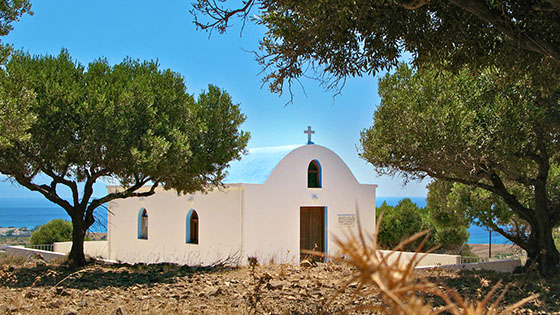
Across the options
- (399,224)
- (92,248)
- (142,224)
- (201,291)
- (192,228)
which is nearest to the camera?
(201,291)

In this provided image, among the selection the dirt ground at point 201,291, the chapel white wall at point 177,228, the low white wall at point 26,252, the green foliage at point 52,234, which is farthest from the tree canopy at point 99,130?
the green foliage at point 52,234

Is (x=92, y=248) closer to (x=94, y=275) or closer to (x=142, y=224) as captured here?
(x=142, y=224)

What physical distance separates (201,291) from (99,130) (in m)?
5.15

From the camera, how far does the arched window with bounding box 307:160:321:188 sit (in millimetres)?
21406

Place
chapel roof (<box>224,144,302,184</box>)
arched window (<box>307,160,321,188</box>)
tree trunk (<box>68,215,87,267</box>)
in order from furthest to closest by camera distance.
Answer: arched window (<box>307,160,321,188</box>) < chapel roof (<box>224,144,302,184</box>) < tree trunk (<box>68,215,87,267</box>)

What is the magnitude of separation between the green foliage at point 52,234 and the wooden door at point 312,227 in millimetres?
13046

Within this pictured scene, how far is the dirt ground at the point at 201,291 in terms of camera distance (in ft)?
22.0

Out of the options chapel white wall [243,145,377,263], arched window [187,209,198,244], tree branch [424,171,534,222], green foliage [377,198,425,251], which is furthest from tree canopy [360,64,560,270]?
green foliage [377,198,425,251]

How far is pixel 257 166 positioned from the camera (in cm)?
2122

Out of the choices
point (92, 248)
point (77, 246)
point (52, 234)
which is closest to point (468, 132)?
point (77, 246)

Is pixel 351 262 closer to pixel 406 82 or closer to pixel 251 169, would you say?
pixel 406 82

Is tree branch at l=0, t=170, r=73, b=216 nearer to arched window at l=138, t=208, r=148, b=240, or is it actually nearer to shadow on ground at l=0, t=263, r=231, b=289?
shadow on ground at l=0, t=263, r=231, b=289

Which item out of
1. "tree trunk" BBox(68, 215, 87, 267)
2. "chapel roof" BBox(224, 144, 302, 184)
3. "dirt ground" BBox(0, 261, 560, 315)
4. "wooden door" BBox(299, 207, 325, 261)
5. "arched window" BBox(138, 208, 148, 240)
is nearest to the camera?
"dirt ground" BBox(0, 261, 560, 315)

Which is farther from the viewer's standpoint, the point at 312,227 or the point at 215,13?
the point at 312,227
